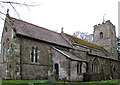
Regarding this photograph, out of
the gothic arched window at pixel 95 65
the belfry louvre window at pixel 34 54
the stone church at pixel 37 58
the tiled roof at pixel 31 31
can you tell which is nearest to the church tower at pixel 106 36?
the gothic arched window at pixel 95 65

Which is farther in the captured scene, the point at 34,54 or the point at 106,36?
the point at 106,36

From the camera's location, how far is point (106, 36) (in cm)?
3497

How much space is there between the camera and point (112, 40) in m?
34.7

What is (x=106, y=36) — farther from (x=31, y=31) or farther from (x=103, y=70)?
(x=31, y=31)

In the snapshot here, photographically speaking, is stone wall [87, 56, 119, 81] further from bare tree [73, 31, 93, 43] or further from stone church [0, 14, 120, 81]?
bare tree [73, 31, 93, 43]

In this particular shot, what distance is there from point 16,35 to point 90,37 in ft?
135

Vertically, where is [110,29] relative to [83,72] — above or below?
above

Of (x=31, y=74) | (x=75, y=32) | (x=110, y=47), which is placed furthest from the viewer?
(x=75, y=32)

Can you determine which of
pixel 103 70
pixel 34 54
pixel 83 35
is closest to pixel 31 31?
pixel 34 54

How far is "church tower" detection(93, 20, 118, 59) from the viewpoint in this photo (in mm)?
34156

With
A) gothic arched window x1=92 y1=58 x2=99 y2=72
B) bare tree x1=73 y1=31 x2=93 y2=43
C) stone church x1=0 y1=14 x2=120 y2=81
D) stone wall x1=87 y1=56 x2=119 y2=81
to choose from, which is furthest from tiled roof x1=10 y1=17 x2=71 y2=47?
bare tree x1=73 y1=31 x2=93 y2=43

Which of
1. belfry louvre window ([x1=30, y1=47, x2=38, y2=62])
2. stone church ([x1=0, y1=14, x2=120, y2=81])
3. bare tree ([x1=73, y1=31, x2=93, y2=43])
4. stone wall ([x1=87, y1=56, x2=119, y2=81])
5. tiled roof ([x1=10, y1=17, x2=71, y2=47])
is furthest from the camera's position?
bare tree ([x1=73, y1=31, x2=93, y2=43])

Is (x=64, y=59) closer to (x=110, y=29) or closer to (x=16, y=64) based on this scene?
(x=16, y=64)

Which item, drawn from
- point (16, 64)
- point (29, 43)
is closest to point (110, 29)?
point (29, 43)
